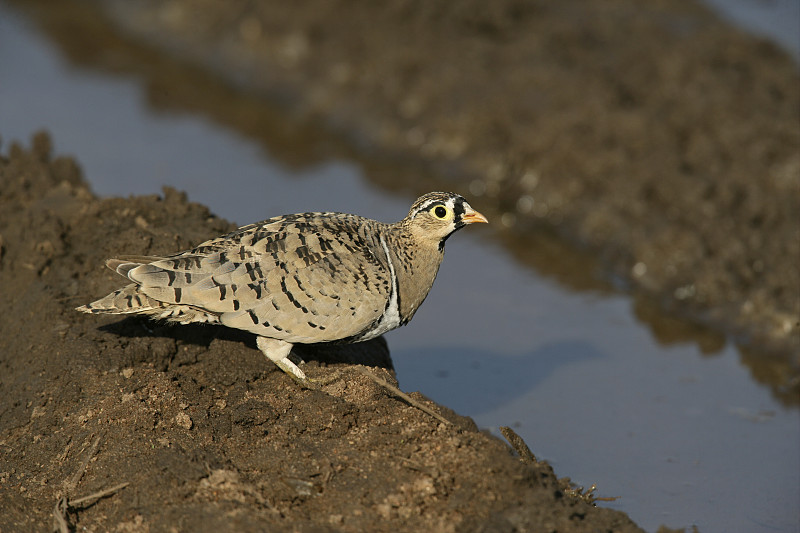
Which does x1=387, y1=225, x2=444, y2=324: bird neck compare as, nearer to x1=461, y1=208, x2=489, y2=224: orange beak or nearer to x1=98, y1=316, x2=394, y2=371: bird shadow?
x1=461, y1=208, x2=489, y2=224: orange beak

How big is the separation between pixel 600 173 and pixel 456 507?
778 cm

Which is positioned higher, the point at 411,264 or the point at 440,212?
the point at 440,212

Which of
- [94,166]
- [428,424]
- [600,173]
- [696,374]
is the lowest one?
[428,424]

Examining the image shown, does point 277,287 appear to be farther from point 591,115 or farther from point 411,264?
point 591,115

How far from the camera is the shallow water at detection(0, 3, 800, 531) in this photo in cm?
766

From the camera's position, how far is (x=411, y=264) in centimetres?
696

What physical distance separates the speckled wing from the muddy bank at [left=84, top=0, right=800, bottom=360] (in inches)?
200

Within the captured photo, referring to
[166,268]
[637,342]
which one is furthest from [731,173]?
[166,268]

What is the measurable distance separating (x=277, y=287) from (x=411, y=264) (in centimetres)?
109

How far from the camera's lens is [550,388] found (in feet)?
29.5

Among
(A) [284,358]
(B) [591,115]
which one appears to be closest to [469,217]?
(A) [284,358]

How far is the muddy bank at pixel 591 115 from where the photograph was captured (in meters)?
10.7

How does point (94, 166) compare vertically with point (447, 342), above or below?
above

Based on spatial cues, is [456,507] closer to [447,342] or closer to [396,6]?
[447,342]
